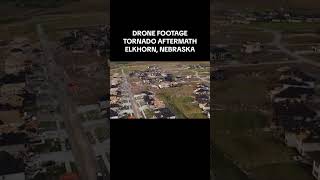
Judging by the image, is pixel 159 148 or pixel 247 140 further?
pixel 247 140

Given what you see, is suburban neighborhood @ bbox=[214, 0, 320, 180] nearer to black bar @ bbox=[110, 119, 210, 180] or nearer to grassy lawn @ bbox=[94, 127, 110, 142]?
grassy lawn @ bbox=[94, 127, 110, 142]

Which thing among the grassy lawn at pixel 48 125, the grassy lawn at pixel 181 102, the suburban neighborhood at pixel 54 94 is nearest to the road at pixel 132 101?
the grassy lawn at pixel 181 102

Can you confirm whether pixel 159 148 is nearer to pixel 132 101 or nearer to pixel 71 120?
pixel 132 101

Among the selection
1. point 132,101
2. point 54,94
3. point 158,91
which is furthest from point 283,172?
point 54,94

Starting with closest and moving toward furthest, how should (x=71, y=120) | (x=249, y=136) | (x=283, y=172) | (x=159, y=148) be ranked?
(x=159, y=148), (x=283, y=172), (x=249, y=136), (x=71, y=120)

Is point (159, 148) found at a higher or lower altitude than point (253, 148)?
higher

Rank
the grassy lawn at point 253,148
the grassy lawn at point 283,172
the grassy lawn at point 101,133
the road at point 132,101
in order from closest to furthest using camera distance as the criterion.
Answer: the road at point 132,101
the grassy lawn at point 283,172
the grassy lawn at point 253,148
the grassy lawn at point 101,133

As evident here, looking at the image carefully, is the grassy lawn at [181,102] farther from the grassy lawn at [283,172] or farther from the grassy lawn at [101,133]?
the grassy lawn at [101,133]
